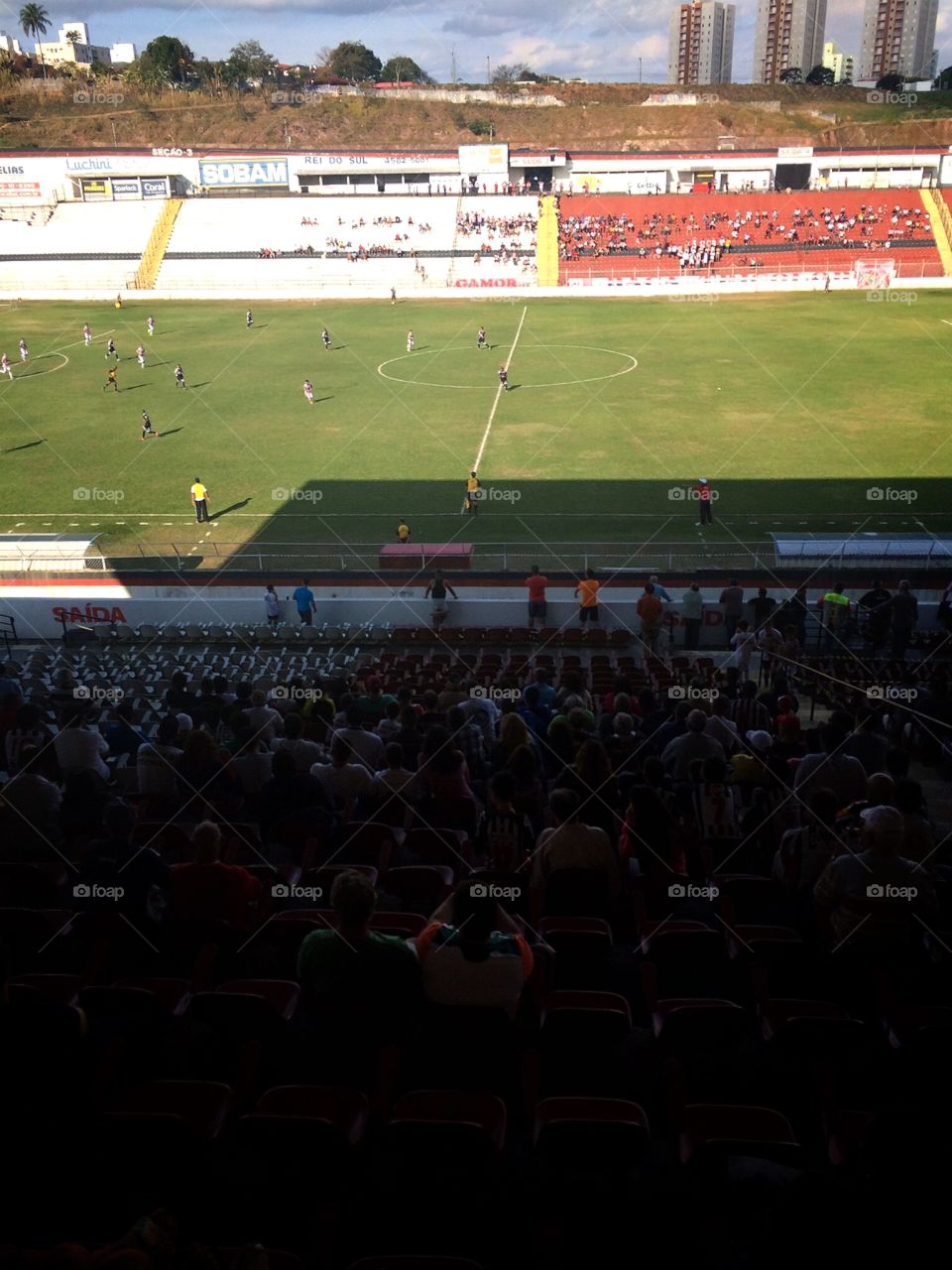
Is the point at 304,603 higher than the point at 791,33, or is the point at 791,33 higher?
the point at 791,33

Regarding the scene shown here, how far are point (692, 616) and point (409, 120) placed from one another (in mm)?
105946

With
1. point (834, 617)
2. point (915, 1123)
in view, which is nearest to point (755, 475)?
point (834, 617)

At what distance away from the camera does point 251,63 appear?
116438mm

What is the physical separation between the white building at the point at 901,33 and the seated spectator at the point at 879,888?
172 metres

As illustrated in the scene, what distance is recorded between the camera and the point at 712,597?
1875 centimetres

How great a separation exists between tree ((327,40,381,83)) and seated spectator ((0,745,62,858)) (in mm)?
149101

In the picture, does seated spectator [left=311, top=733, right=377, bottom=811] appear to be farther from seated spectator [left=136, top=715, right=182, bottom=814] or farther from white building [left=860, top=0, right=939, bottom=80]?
white building [left=860, top=0, right=939, bottom=80]

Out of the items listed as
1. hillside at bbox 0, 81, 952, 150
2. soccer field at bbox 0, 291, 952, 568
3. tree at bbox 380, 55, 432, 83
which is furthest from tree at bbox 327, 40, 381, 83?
soccer field at bbox 0, 291, 952, 568

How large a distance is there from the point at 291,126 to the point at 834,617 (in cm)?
10505

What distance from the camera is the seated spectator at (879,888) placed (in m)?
5.47

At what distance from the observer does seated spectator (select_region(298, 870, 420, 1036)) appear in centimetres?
456

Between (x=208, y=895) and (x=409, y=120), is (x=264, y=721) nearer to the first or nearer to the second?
(x=208, y=895)

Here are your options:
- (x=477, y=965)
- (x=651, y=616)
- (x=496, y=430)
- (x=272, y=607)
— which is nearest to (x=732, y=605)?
(x=651, y=616)

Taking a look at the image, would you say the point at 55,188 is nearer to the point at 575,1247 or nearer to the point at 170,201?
the point at 170,201
